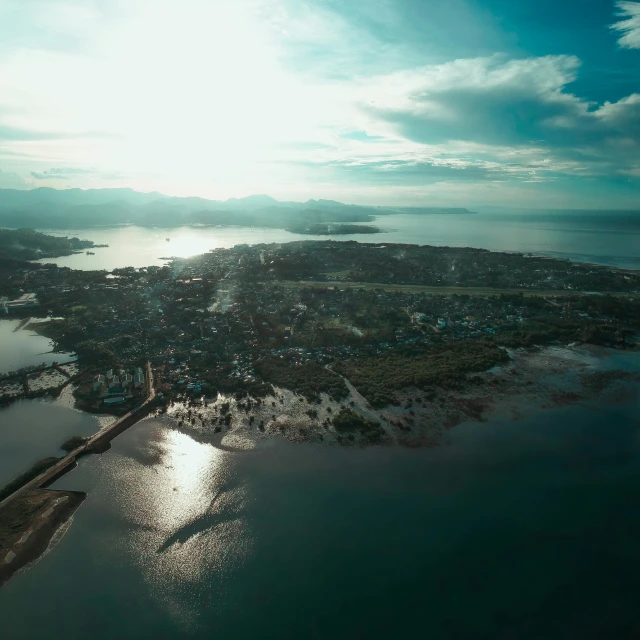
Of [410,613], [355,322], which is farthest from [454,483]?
[355,322]

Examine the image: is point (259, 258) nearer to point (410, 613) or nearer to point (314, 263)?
point (314, 263)

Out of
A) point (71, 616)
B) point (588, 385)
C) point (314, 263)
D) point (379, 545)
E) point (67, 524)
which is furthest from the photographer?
point (314, 263)

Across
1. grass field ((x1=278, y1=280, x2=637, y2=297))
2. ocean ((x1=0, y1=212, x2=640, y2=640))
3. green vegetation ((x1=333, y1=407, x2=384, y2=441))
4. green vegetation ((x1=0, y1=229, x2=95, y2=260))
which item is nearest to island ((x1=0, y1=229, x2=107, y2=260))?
green vegetation ((x1=0, y1=229, x2=95, y2=260))

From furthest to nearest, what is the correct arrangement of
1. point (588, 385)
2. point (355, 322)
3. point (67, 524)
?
point (355, 322) < point (588, 385) < point (67, 524)

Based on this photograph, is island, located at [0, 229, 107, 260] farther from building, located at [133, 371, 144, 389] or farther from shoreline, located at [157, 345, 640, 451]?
shoreline, located at [157, 345, 640, 451]

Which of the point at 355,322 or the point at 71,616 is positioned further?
the point at 355,322

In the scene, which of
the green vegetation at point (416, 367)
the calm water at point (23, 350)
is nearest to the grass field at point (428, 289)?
the green vegetation at point (416, 367)

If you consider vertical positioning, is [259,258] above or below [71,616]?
above
